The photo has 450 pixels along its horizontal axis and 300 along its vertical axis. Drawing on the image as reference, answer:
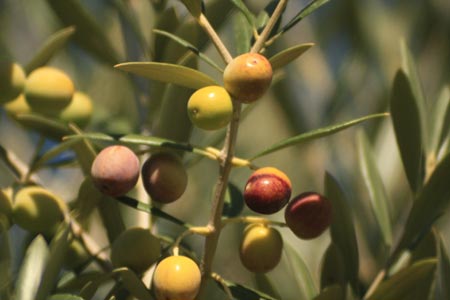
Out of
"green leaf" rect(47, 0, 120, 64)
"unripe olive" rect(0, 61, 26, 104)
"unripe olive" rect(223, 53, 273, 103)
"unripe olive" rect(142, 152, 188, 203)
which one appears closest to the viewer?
"unripe olive" rect(223, 53, 273, 103)

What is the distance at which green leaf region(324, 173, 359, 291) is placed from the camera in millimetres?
854

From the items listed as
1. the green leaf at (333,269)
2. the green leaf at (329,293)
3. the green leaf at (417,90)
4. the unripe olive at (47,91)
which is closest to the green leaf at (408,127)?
the green leaf at (417,90)

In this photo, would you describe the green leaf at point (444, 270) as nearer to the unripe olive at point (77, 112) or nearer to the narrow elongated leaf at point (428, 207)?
the narrow elongated leaf at point (428, 207)

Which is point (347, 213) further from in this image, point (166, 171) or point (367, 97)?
point (367, 97)

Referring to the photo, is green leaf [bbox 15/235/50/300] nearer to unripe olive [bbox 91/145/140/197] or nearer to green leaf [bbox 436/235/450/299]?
unripe olive [bbox 91/145/140/197]

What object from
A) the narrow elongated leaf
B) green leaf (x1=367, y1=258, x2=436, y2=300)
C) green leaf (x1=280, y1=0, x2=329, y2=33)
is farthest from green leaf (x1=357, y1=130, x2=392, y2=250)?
green leaf (x1=280, y1=0, x2=329, y2=33)

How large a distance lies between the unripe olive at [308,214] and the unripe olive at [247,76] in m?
0.10

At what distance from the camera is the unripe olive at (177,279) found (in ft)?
2.14

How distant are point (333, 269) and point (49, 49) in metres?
0.35

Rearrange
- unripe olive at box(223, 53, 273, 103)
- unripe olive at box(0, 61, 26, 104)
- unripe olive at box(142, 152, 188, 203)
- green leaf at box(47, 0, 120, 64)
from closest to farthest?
unripe olive at box(223, 53, 273, 103), unripe olive at box(142, 152, 188, 203), unripe olive at box(0, 61, 26, 104), green leaf at box(47, 0, 120, 64)

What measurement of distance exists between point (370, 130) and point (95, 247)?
2.01 feet

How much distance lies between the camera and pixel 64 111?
93 centimetres

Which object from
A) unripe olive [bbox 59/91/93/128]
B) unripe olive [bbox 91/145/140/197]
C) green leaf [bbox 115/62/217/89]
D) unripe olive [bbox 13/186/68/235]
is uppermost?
green leaf [bbox 115/62/217/89]

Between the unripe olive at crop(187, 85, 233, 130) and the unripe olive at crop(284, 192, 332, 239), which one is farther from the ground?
the unripe olive at crop(187, 85, 233, 130)
